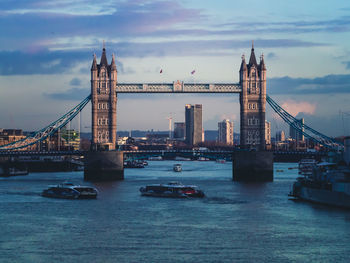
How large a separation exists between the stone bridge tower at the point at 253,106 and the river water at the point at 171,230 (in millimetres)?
→ 26272

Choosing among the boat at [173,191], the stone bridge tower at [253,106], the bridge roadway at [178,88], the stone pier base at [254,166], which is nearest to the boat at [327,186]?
the boat at [173,191]

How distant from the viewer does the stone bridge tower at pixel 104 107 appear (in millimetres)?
86375

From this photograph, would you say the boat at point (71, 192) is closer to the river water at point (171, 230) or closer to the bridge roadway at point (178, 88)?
the river water at point (171, 230)

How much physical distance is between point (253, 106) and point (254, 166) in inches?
336

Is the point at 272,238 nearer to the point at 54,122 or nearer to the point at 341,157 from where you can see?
the point at 341,157

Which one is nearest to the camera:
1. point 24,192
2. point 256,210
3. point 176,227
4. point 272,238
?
point 272,238

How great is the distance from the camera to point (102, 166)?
8244cm

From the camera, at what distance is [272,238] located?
3841cm

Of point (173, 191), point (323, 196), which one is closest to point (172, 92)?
point (173, 191)

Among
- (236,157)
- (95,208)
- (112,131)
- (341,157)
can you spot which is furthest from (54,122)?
(341,157)

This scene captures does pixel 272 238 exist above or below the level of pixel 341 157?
below

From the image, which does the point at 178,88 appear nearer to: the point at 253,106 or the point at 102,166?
the point at 253,106

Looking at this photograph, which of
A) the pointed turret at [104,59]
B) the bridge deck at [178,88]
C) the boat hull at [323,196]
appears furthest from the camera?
the pointed turret at [104,59]

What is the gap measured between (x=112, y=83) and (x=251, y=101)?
17211 millimetres
